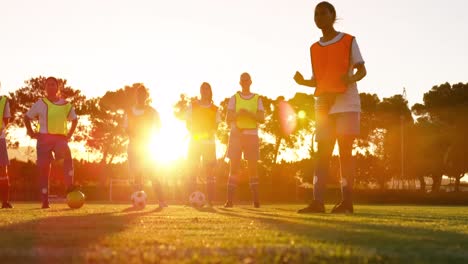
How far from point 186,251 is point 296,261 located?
64 cm

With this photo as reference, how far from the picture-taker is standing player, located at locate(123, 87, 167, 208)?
1246 centimetres

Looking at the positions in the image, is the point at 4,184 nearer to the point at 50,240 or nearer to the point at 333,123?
the point at 333,123

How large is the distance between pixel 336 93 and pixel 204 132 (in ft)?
18.7

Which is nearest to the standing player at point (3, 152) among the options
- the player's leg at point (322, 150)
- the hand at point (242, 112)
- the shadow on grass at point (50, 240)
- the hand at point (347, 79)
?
the hand at point (242, 112)

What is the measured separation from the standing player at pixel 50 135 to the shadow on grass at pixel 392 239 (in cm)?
674

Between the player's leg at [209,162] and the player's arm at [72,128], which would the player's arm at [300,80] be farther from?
the player's leg at [209,162]

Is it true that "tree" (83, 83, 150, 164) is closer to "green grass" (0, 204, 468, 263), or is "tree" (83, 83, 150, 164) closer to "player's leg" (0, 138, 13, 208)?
"player's leg" (0, 138, 13, 208)

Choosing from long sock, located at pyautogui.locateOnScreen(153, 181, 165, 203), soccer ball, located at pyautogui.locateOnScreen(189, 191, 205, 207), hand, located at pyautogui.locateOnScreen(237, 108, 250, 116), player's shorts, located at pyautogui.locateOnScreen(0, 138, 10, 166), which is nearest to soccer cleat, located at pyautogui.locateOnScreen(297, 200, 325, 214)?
hand, located at pyautogui.locateOnScreen(237, 108, 250, 116)

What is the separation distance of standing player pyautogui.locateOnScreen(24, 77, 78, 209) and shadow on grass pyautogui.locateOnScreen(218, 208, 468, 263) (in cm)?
674

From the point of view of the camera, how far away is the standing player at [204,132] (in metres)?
13.9

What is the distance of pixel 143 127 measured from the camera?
12.5 meters

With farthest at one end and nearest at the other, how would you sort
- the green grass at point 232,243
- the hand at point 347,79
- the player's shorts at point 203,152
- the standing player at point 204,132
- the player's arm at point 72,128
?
the player's shorts at point 203,152 < the standing player at point 204,132 < the player's arm at point 72,128 < the hand at point 347,79 < the green grass at point 232,243

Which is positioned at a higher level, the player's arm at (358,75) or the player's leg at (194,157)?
the player's arm at (358,75)

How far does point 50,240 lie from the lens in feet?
15.1
